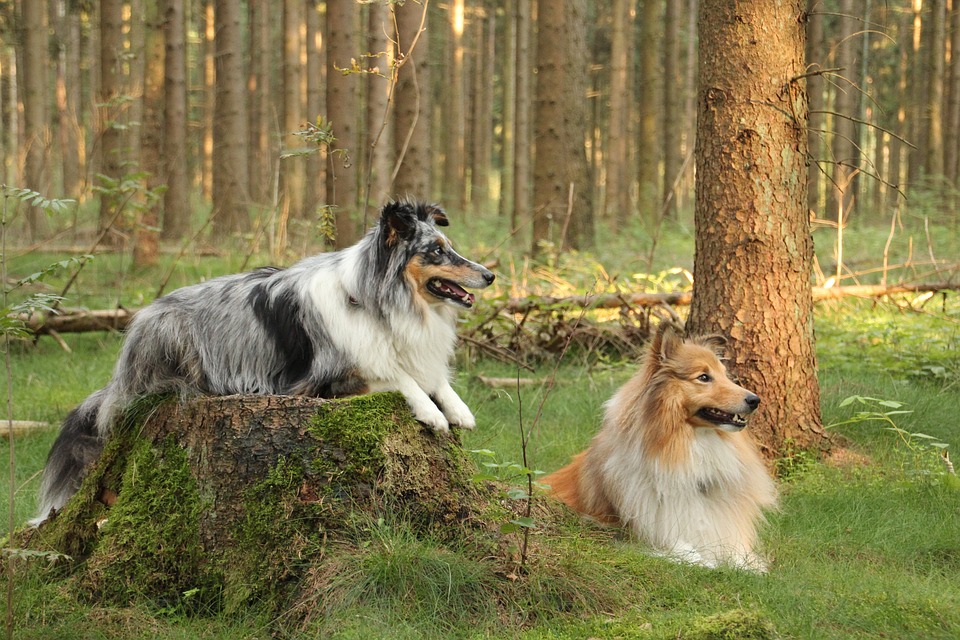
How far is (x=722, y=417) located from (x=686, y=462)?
349 millimetres

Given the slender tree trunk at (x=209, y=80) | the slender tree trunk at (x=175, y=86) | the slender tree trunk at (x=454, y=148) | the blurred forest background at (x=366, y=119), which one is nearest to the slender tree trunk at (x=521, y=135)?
the blurred forest background at (x=366, y=119)

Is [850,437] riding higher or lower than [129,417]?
lower

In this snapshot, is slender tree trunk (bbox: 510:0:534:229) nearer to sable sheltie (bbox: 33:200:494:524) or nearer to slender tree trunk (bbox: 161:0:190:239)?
slender tree trunk (bbox: 161:0:190:239)

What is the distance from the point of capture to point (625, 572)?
447 centimetres

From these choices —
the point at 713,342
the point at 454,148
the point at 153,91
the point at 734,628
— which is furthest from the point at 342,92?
the point at 454,148

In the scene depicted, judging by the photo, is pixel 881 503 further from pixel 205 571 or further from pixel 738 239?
pixel 205 571

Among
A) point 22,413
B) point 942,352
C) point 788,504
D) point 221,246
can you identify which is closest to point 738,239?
point 788,504

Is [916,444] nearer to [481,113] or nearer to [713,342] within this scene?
[713,342]

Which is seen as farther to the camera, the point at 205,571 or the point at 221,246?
the point at 221,246

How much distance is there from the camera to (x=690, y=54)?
1065 inches

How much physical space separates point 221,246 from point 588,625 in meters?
13.1

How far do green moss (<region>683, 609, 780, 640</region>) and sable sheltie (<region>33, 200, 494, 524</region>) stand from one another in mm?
1604

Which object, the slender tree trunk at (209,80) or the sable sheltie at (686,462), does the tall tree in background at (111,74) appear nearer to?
the sable sheltie at (686,462)

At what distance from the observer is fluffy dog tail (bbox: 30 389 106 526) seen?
502 cm
